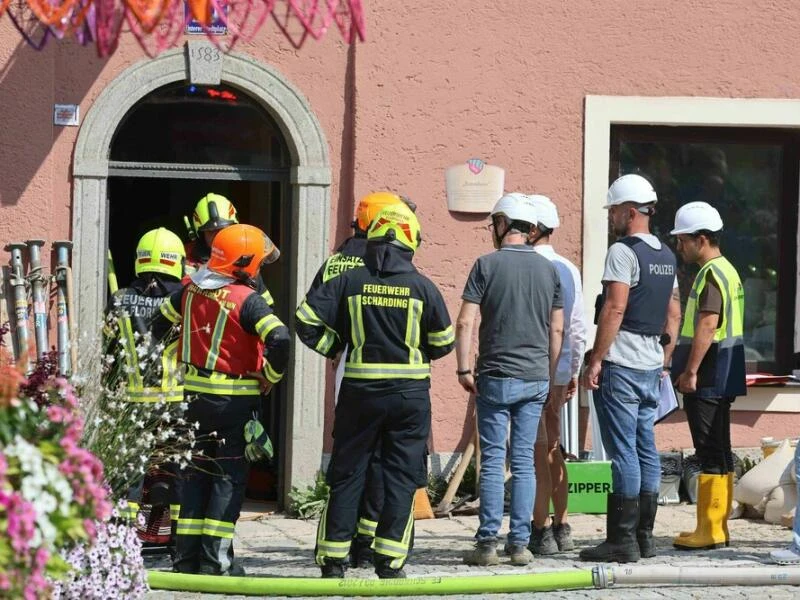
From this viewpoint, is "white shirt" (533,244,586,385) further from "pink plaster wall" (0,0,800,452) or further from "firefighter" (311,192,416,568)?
"pink plaster wall" (0,0,800,452)

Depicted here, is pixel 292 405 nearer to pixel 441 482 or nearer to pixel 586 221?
pixel 441 482

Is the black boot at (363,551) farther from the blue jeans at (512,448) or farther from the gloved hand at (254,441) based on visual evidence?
the gloved hand at (254,441)

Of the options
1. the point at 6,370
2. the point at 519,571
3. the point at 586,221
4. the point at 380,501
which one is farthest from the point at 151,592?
the point at 586,221

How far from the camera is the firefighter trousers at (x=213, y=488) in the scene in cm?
746

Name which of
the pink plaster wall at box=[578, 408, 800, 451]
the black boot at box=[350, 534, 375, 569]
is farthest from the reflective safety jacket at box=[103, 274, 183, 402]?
the pink plaster wall at box=[578, 408, 800, 451]

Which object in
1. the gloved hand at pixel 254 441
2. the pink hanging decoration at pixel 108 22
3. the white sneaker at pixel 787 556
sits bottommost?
the white sneaker at pixel 787 556

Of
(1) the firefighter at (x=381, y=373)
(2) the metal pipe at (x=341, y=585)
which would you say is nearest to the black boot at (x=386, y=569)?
(1) the firefighter at (x=381, y=373)

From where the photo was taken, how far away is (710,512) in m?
8.58

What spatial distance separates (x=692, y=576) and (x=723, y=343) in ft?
5.47

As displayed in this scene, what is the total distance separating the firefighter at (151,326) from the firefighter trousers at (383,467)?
3.32 feet

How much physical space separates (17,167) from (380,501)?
11.2ft

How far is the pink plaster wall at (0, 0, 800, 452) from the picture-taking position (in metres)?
10.1

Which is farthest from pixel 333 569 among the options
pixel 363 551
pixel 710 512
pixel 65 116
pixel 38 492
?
pixel 65 116

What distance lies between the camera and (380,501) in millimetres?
7738
